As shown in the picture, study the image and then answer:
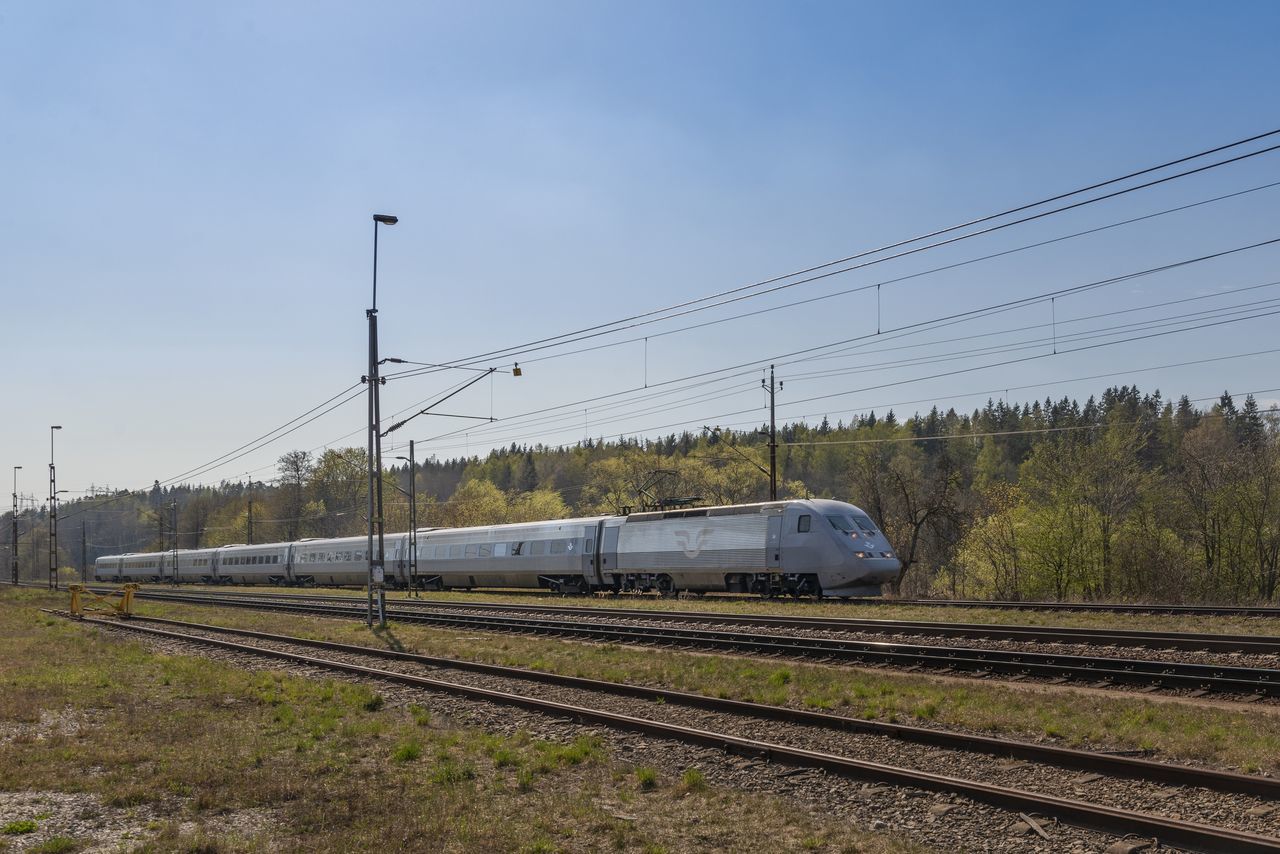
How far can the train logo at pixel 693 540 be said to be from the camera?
34.8 metres

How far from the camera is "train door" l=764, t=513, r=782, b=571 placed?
32094 mm

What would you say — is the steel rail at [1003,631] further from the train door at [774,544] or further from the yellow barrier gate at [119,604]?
the yellow barrier gate at [119,604]

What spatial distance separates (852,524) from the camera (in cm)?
3155

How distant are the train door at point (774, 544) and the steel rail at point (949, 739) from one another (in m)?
15.4

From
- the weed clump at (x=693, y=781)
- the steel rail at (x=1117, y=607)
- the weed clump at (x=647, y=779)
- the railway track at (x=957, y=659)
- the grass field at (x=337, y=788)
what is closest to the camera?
the grass field at (x=337, y=788)

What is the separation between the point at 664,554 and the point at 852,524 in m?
7.82

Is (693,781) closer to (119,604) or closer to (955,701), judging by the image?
(955,701)

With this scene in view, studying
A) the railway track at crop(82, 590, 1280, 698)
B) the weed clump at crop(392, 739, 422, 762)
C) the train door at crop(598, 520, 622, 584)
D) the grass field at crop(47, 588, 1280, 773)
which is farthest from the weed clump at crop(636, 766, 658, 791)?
the train door at crop(598, 520, 622, 584)

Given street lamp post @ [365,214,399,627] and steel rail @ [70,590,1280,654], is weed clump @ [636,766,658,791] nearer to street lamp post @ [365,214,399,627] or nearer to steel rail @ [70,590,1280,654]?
steel rail @ [70,590,1280,654]

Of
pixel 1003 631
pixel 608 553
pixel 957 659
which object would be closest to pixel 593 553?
pixel 608 553

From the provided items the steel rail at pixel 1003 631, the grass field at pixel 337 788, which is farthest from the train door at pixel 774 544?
the grass field at pixel 337 788

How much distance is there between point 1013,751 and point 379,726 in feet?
25.2

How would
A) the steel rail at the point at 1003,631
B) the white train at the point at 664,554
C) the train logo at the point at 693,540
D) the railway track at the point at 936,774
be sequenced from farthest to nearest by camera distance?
the train logo at the point at 693,540
the white train at the point at 664,554
the steel rail at the point at 1003,631
the railway track at the point at 936,774

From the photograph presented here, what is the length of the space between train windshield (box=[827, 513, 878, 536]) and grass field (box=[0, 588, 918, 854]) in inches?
757
